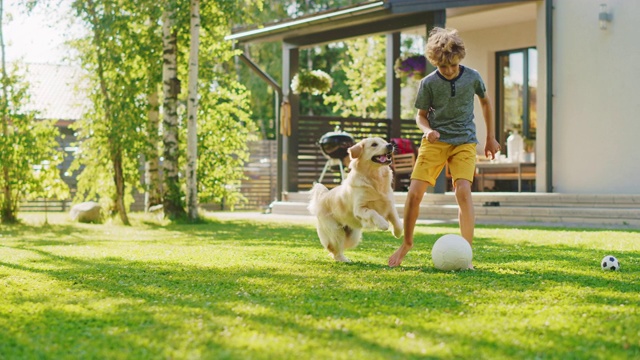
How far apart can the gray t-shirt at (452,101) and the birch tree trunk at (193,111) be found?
8644mm

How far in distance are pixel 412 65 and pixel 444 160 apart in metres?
10.3

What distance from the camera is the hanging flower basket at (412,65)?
658 inches

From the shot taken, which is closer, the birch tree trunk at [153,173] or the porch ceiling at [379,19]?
the porch ceiling at [379,19]

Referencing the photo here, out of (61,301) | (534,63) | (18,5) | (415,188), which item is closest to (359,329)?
(61,301)

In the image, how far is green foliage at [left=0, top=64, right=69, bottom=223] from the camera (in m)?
15.2

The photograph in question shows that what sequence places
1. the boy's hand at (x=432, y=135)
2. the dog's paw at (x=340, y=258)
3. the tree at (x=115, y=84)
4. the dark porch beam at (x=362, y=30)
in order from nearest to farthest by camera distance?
the boy's hand at (x=432, y=135) → the dog's paw at (x=340, y=258) → the tree at (x=115, y=84) → the dark porch beam at (x=362, y=30)

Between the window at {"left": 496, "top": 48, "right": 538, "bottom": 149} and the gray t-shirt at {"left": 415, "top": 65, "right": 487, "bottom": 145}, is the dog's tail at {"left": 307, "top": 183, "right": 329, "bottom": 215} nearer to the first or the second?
the gray t-shirt at {"left": 415, "top": 65, "right": 487, "bottom": 145}

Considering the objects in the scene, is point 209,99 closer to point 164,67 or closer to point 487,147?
point 164,67

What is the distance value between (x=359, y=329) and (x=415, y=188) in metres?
Result: 2.83

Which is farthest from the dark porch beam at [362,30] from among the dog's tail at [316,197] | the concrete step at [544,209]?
the dog's tail at [316,197]

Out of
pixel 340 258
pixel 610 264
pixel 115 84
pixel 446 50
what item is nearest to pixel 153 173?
pixel 115 84

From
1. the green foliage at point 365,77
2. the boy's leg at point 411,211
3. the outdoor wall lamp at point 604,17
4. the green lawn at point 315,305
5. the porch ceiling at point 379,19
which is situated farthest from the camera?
the green foliage at point 365,77

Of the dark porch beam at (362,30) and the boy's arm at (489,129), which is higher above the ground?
the dark porch beam at (362,30)

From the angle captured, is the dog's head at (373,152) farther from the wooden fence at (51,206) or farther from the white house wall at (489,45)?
the wooden fence at (51,206)
